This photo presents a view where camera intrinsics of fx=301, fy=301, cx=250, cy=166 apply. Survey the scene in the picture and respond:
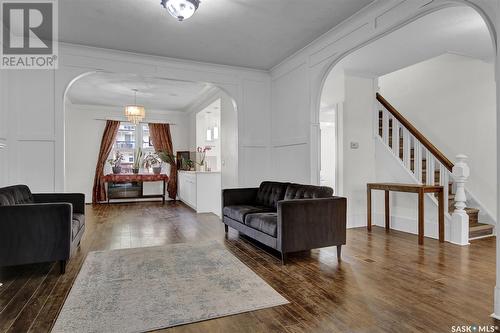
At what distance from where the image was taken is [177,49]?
461cm

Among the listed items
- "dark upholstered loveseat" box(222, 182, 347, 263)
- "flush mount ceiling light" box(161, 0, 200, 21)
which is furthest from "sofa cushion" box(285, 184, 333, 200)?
"flush mount ceiling light" box(161, 0, 200, 21)

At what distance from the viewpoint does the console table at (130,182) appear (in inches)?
334

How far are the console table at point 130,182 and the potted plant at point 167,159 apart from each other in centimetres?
50

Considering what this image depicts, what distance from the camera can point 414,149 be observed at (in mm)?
4953

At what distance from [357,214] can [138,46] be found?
4473mm

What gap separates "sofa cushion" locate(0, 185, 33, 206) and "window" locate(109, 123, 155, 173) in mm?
5472

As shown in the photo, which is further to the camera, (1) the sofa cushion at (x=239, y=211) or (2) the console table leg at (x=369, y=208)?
(2) the console table leg at (x=369, y=208)

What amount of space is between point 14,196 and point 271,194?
3.17 m

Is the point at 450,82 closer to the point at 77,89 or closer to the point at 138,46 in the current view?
the point at 138,46

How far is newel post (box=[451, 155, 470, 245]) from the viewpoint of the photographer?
403 centimetres

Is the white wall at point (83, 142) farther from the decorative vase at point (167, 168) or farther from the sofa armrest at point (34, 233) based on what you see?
the sofa armrest at point (34, 233)

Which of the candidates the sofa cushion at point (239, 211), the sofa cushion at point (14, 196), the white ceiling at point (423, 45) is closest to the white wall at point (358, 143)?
the white ceiling at point (423, 45)

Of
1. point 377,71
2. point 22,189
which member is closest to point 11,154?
point 22,189

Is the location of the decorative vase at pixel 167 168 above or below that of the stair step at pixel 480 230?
above
